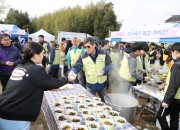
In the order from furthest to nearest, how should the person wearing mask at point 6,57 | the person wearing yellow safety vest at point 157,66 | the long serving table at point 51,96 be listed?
the person wearing yellow safety vest at point 157,66 → the person wearing mask at point 6,57 → the long serving table at point 51,96

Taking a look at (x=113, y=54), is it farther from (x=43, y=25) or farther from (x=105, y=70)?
(x=43, y=25)

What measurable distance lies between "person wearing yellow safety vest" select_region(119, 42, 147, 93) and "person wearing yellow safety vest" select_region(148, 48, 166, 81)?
1148 mm

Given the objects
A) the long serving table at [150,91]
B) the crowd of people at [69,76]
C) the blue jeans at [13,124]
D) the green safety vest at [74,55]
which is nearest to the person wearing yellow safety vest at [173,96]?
the crowd of people at [69,76]

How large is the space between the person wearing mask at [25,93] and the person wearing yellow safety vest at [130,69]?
8.20ft

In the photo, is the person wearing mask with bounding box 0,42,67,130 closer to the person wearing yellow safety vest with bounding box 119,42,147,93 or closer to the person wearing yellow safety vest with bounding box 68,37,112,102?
the person wearing yellow safety vest with bounding box 68,37,112,102

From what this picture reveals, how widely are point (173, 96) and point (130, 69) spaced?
4.45 ft

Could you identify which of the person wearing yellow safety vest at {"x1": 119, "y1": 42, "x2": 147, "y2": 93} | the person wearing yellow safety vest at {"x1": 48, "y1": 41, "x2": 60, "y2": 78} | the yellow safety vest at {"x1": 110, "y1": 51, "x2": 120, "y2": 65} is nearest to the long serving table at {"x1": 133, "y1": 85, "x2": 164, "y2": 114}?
the person wearing yellow safety vest at {"x1": 119, "y1": 42, "x2": 147, "y2": 93}

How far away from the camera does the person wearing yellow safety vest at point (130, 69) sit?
170 inches

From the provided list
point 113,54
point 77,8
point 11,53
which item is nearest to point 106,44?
point 113,54

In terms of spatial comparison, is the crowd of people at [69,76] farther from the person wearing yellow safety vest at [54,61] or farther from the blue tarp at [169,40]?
the blue tarp at [169,40]

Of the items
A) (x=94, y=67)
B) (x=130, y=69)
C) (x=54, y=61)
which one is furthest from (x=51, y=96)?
(x=54, y=61)

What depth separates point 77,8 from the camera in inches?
1125

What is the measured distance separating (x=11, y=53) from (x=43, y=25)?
34.3 m

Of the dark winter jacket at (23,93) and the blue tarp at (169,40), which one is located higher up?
the blue tarp at (169,40)
